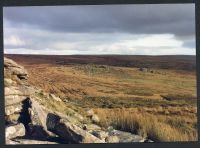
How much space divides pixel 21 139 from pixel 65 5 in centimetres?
237

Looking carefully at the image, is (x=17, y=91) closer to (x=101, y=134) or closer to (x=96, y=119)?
(x=96, y=119)

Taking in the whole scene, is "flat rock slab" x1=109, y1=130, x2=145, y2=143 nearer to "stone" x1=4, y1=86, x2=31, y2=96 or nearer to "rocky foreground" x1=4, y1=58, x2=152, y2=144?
"rocky foreground" x1=4, y1=58, x2=152, y2=144

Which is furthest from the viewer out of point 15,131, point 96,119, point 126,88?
point 126,88

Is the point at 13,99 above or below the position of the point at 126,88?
below

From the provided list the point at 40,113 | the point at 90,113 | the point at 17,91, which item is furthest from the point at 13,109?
the point at 90,113

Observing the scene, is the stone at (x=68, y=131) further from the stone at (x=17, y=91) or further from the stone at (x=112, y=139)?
Result: the stone at (x=17, y=91)

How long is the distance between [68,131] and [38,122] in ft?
1.76

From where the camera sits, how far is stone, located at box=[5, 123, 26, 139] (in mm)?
9555

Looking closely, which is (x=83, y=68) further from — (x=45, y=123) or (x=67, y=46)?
(x=45, y=123)

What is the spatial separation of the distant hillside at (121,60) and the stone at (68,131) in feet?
3.16

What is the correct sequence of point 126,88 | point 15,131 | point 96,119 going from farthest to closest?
point 126,88, point 96,119, point 15,131

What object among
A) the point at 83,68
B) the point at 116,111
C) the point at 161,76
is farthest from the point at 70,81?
the point at 161,76

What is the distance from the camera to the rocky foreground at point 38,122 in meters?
9.62

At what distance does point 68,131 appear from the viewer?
31.7 ft
